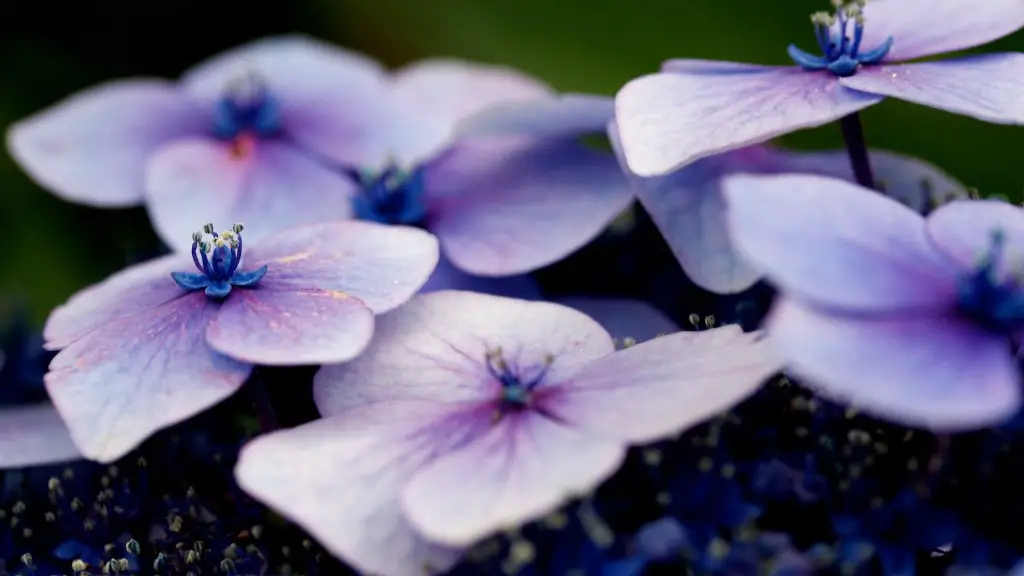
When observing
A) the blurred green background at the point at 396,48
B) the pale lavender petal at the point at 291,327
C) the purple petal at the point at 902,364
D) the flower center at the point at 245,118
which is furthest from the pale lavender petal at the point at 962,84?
the blurred green background at the point at 396,48

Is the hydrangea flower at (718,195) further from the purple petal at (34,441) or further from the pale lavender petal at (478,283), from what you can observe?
the purple petal at (34,441)

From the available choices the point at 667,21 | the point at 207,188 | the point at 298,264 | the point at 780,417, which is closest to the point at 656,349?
the point at 780,417

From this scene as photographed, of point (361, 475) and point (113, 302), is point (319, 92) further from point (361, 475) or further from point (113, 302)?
point (361, 475)

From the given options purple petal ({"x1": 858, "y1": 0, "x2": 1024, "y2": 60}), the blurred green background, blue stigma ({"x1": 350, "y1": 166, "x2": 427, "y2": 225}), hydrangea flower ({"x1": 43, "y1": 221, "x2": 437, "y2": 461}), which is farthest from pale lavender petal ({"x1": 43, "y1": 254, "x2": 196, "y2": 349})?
the blurred green background

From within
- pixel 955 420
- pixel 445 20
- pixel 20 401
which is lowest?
pixel 445 20

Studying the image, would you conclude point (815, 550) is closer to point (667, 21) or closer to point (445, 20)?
point (667, 21)

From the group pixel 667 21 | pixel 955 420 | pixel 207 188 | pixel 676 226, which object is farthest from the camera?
pixel 667 21
